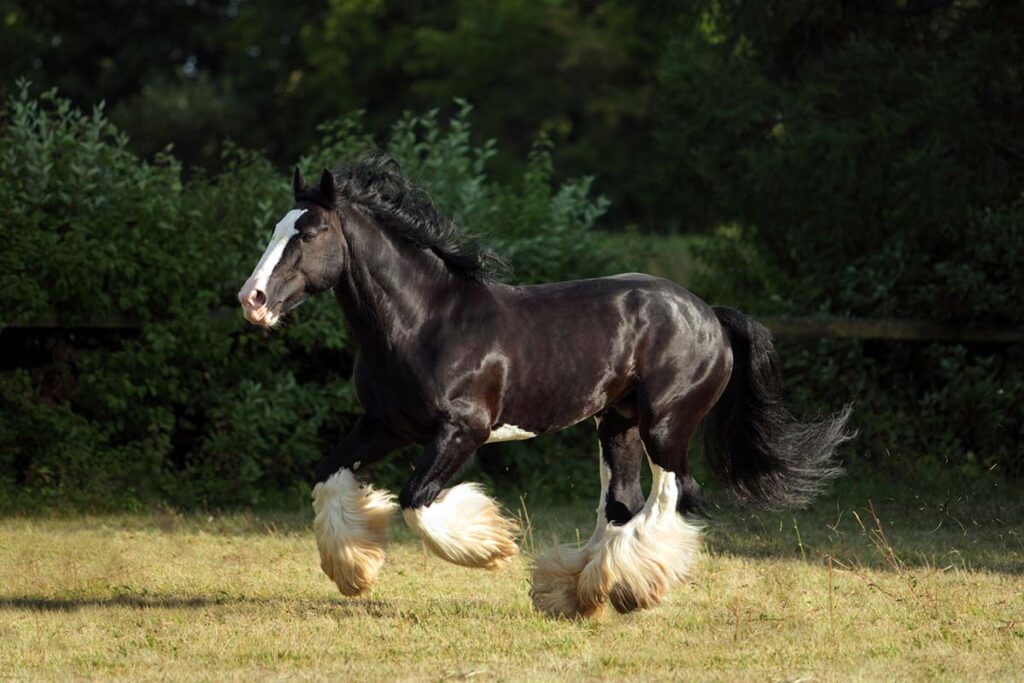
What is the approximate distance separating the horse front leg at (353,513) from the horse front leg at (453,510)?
8.0 inches

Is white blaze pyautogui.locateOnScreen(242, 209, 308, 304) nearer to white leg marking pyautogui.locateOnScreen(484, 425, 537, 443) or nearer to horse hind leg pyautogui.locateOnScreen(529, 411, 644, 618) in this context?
white leg marking pyautogui.locateOnScreen(484, 425, 537, 443)

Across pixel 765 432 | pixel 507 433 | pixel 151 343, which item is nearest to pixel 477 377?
pixel 507 433

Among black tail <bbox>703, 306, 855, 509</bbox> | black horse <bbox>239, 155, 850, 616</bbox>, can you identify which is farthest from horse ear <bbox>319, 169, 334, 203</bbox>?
black tail <bbox>703, 306, 855, 509</bbox>

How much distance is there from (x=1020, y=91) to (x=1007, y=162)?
0.54m

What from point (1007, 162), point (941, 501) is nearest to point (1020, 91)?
point (1007, 162)

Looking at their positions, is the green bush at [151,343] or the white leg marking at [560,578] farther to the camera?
the green bush at [151,343]

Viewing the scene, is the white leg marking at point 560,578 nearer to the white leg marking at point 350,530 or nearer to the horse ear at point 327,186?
the white leg marking at point 350,530

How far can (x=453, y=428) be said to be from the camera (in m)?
6.04

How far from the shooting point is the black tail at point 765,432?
6.98 m

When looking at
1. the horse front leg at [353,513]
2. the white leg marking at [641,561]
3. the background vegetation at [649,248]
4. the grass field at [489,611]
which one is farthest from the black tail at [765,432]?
the background vegetation at [649,248]

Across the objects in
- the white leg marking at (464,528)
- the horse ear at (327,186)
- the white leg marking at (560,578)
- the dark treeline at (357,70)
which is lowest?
the dark treeline at (357,70)

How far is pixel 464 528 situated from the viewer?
19.6 feet

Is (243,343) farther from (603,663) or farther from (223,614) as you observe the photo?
(603,663)

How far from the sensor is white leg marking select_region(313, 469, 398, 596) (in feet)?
20.0
